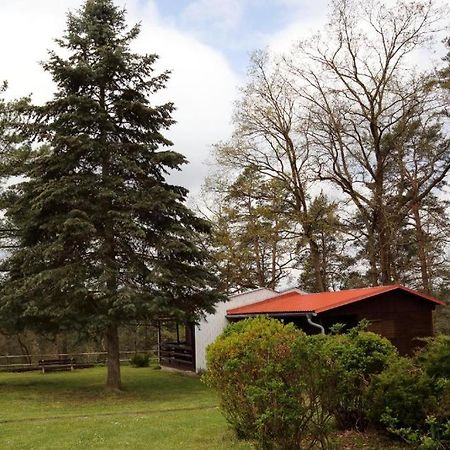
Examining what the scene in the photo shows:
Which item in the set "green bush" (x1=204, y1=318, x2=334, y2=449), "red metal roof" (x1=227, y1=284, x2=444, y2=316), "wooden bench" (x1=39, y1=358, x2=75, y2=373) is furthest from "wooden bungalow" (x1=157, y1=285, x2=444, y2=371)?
"wooden bench" (x1=39, y1=358, x2=75, y2=373)

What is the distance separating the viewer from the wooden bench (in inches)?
1170

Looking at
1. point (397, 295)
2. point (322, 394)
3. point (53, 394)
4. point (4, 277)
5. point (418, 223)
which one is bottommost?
point (53, 394)

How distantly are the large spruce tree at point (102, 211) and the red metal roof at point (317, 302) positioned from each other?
3612mm

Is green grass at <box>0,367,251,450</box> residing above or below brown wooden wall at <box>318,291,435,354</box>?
below

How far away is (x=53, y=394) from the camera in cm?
1903

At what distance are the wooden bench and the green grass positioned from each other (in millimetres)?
5940

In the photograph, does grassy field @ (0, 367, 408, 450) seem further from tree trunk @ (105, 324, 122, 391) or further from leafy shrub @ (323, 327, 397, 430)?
tree trunk @ (105, 324, 122, 391)

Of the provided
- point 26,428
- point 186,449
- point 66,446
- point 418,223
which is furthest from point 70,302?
point 418,223

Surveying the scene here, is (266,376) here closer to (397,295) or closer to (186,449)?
(186,449)

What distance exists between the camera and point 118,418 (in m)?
12.5

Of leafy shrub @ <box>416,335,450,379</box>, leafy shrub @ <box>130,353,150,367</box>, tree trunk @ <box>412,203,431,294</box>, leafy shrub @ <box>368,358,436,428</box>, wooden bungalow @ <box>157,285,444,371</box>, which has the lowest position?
leafy shrub @ <box>130,353,150,367</box>

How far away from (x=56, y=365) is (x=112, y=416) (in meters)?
18.4

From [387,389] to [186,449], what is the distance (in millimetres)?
3257

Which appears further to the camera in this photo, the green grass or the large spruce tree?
the large spruce tree
